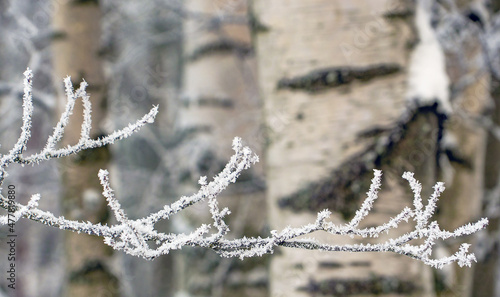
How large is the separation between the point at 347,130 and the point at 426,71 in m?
0.25

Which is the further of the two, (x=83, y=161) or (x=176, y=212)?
(x=83, y=161)

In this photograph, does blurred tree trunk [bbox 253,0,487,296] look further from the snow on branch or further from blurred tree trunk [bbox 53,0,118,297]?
blurred tree trunk [bbox 53,0,118,297]

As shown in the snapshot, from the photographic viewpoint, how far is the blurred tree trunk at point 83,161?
223cm

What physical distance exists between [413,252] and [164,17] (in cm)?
519

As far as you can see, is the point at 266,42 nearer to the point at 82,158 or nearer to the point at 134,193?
the point at 82,158

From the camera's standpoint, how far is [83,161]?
230 cm

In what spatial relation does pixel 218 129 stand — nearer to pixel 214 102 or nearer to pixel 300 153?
pixel 214 102

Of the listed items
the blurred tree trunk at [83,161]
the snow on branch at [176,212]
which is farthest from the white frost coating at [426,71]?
the blurred tree trunk at [83,161]

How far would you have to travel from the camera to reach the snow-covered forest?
2.16 ft

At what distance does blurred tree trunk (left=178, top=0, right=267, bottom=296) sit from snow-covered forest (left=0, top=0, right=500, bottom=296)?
0.01 meters

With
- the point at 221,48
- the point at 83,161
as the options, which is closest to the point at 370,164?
the point at 83,161

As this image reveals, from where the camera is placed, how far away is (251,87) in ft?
11.4

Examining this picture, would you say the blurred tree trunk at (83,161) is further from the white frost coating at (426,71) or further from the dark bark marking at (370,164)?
the white frost coating at (426,71)

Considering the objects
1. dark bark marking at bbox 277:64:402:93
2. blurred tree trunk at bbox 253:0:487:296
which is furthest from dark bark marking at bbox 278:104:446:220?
dark bark marking at bbox 277:64:402:93
